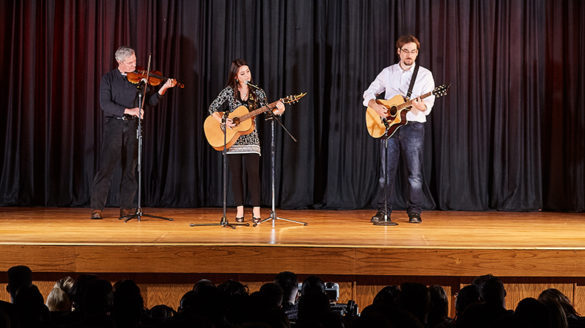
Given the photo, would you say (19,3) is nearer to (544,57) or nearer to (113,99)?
(113,99)

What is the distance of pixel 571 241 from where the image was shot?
17.8ft

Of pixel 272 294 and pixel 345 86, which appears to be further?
pixel 345 86

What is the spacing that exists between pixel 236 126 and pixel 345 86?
2501mm

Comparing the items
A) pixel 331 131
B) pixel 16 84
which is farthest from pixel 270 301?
pixel 16 84

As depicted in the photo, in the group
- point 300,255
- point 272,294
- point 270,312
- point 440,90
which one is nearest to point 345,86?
point 440,90

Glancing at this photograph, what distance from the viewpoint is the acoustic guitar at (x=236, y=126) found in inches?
245

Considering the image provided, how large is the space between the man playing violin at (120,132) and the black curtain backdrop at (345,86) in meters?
1.41

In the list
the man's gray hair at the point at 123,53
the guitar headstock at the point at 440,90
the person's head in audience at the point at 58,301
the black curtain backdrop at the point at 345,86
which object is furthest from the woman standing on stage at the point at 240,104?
the person's head in audience at the point at 58,301

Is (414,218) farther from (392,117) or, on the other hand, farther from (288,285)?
(288,285)

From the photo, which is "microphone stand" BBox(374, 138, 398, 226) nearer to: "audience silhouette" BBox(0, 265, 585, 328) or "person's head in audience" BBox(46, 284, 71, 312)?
"audience silhouette" BBox(0, 265, 585, 328)

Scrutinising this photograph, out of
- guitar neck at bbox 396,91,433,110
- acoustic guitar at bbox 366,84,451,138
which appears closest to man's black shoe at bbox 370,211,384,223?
acoustic guitar at bbox 366,84,451,138

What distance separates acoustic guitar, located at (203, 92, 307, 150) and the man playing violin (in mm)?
890

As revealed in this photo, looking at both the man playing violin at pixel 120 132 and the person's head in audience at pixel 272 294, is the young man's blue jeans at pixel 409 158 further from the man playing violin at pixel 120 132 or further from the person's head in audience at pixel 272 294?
the person's head in audience at pixel 272 294

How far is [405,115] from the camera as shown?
21.2ft
